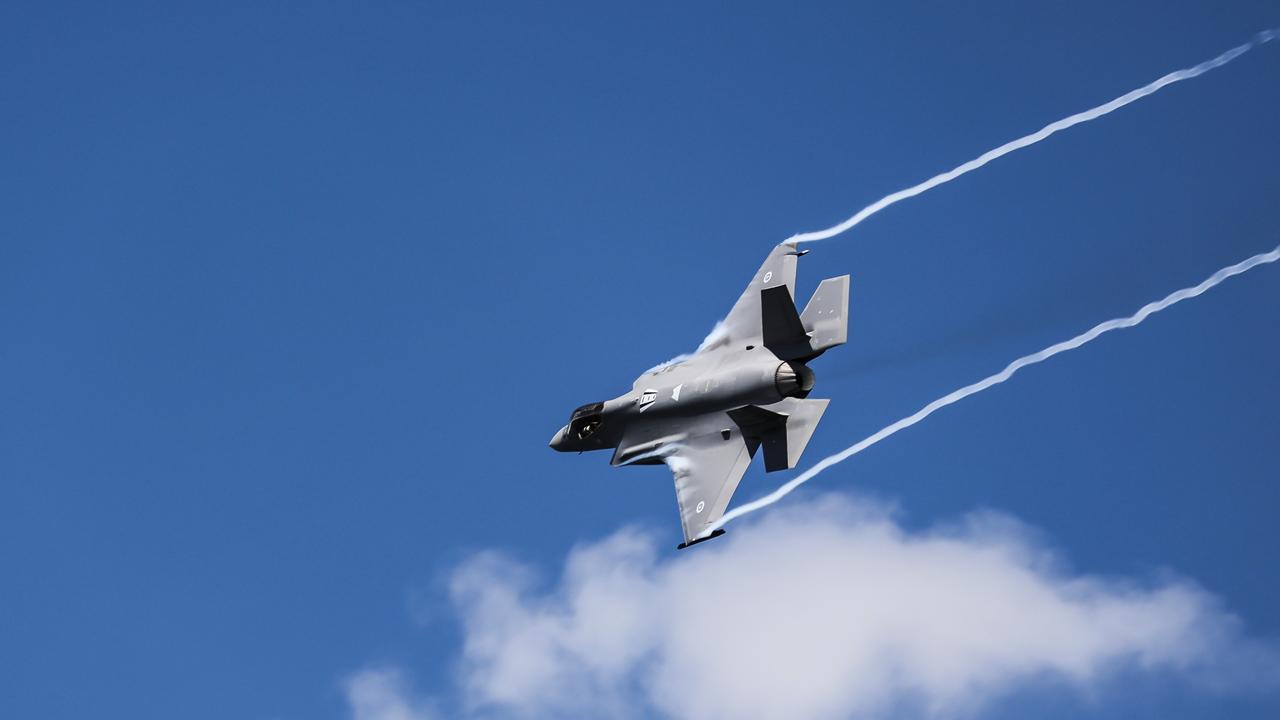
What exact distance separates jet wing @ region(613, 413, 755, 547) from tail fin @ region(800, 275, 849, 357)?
291 centimetres

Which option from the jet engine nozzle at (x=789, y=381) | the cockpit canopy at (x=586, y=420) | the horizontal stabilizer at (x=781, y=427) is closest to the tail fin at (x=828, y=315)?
the jet engine nozzle at (x=789, y=381)

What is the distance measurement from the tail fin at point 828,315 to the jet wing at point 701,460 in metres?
2.91

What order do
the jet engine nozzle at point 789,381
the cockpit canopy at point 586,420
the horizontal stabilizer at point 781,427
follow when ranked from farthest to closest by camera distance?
the cockpit canopy at point 586,420, the horizontal stabilizer at point 781,427, the jet engine nozzle at point 789,381

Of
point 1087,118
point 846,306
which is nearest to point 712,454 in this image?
point 846,306

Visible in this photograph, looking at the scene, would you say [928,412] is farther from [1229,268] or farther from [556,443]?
[556,443]

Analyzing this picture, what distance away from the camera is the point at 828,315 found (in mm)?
34000

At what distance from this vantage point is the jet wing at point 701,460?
1316 inches

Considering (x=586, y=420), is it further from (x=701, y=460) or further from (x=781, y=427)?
(x=781, y=427)

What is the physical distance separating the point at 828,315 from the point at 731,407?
325 cm

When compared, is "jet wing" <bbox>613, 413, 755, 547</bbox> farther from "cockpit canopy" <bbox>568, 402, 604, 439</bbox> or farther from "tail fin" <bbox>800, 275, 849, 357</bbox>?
"tail fin" <bbox>800, 275, 849, 357</bbox>

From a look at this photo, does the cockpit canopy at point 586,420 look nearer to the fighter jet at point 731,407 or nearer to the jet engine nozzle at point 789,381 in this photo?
the fighter jet at point 731,407

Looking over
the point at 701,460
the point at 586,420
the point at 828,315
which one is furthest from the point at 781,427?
the point at 586,420

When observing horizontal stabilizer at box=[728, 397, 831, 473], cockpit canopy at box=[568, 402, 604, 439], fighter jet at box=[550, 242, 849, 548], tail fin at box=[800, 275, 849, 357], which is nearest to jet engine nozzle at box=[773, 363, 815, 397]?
fighter jet at box=[550, 242, 849, 548]

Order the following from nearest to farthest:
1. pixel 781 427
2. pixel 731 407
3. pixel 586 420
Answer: pixel 781 427 → pixel 731 407 → pixel 586 420
